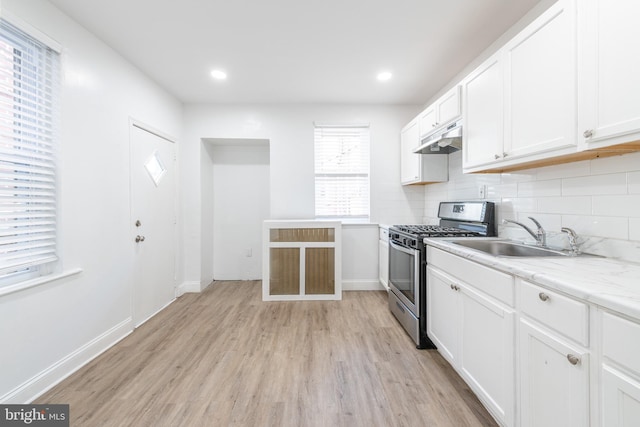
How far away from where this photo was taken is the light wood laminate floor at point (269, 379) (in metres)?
1.52

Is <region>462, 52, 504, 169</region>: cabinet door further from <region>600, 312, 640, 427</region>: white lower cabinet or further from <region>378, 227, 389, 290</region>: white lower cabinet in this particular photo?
<region>378, 227, 389, 290</region>: white lower cabinet

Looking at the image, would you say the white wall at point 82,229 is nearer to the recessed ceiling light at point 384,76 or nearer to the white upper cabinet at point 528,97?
the recessed ceiling light at point 384,76

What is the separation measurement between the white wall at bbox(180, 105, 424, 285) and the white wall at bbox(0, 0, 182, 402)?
103 cm

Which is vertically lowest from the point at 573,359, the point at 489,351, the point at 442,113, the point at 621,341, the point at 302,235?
the point at 489,351

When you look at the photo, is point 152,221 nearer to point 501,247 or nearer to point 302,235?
point 302,235

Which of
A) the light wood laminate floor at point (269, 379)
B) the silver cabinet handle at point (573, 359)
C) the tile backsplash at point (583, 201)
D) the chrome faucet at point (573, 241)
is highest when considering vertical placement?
the tile backsplash at point (583, 201)

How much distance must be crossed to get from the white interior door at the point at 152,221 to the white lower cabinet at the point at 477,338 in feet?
9.53

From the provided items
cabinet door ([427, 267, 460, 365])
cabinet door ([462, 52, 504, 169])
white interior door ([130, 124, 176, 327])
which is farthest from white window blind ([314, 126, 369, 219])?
white interior door ([130, 124, 176, 327])

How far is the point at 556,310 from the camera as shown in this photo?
1.04m

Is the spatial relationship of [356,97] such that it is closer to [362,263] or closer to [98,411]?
[362,263]

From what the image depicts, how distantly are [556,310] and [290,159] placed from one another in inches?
128

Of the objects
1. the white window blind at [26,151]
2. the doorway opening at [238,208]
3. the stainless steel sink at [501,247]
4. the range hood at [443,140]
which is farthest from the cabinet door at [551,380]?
the doorway opening at [238,208]

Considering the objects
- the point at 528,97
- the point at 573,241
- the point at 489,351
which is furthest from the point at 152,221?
the point at 573,241

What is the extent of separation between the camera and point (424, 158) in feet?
10.3
